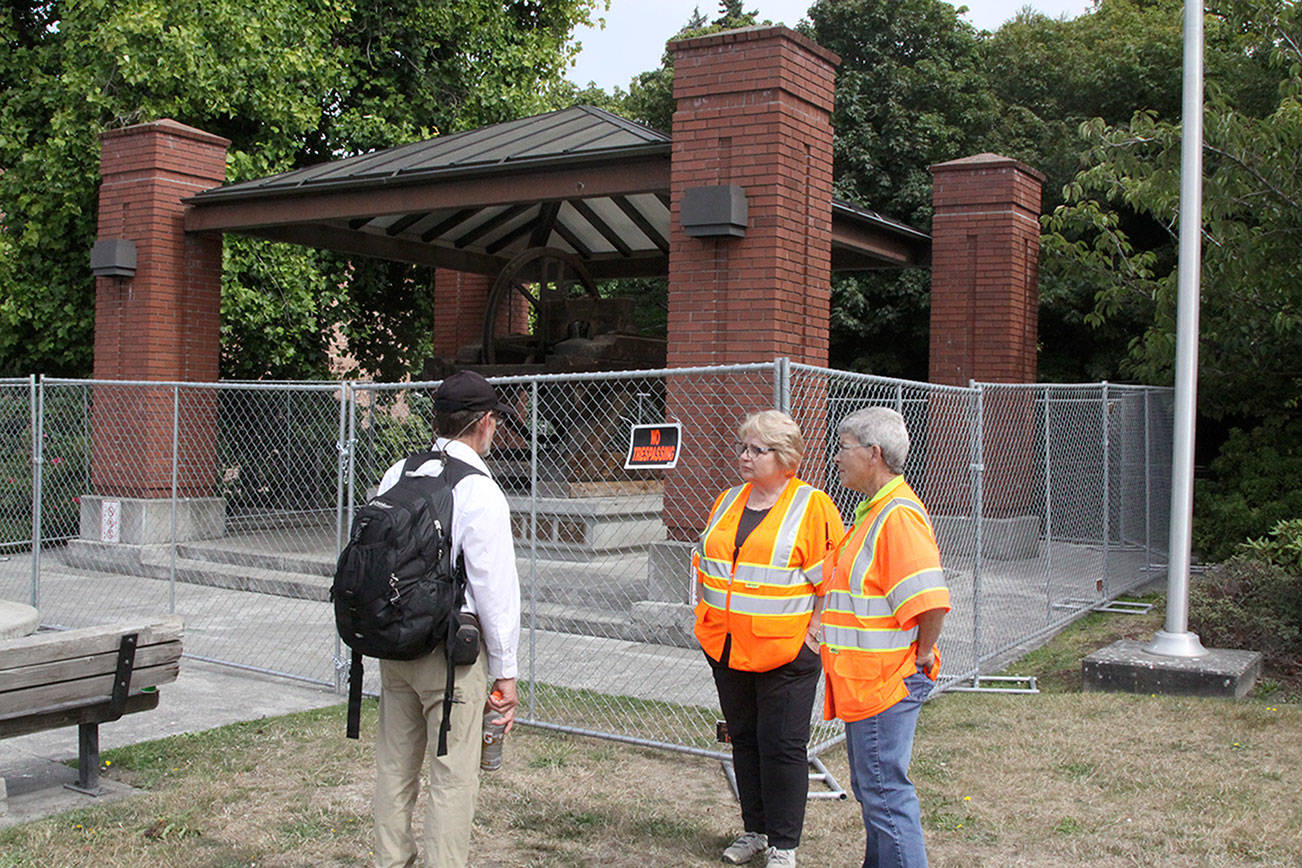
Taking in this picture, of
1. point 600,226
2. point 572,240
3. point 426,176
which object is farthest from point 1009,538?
point 426,176

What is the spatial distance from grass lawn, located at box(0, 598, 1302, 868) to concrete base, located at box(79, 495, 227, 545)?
637 cm

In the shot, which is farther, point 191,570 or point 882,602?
point 191,570

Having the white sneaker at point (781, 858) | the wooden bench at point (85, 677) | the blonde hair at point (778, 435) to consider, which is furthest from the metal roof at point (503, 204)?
the white sneaker at point (781, 858)

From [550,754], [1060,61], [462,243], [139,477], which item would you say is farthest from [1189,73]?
[1060,61]

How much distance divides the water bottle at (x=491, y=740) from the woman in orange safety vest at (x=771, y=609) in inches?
34.6

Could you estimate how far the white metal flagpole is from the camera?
292 inches

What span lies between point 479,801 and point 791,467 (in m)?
2.06

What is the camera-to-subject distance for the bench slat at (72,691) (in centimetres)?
471

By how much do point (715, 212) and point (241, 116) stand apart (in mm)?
8876

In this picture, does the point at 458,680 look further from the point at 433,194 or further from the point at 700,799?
the point at 433,194

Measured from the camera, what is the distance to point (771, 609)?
4.14m

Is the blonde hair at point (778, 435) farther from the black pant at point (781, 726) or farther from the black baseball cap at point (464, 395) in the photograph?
the black baseball cap at point (464, 395)

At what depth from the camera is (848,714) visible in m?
3.63

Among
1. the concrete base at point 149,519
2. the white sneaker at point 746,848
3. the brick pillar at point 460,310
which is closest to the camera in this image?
the white sneaker at point 746,848
